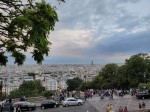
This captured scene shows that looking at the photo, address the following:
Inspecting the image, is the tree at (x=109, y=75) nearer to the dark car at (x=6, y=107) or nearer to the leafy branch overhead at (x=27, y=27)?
the dark car at (x=6, y=107)

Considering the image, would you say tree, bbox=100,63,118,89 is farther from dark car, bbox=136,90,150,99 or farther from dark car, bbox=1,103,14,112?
dark car, bbox=1,103,14,112

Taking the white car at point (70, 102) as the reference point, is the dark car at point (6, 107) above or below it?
below

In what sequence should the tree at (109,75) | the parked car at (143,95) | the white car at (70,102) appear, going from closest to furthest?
the white car at (70,102) < the parked car at (143,95) < the tree at (109,75)

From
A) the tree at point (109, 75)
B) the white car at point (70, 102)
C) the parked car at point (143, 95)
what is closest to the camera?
the white car at point (70, 102)

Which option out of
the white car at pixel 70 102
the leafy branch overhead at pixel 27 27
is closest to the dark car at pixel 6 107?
Answer: the white car at pixel 70 102

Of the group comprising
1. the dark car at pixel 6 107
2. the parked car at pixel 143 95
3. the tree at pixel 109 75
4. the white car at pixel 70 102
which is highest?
the tree at pixel 109 75

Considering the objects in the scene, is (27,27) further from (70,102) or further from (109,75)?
(109,75)

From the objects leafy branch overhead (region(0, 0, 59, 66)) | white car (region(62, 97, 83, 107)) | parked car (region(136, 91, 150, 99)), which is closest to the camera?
leafy branch overhead (region(0, 0, 59, 66))

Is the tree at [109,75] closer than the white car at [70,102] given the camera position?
No

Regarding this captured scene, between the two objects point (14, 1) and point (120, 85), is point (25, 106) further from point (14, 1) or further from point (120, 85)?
point (120, 85)

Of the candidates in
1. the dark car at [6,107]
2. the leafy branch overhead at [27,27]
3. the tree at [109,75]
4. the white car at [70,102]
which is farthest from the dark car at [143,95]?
the tree at [109,75]

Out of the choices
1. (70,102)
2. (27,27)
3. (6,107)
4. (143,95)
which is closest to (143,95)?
(143,95)

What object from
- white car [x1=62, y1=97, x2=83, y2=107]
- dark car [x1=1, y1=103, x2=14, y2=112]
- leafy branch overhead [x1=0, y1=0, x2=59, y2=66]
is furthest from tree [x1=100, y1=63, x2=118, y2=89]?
leafy branch overhead [x1=0, y1=0, x2=59, y2=66]

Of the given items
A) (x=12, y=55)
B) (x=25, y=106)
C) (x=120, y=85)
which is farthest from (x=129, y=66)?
(x=12, y=55)
